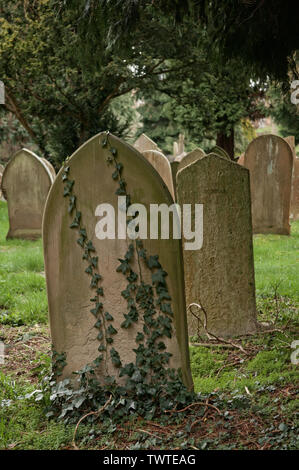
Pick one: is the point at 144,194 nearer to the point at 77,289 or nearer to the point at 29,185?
the point at 77,289

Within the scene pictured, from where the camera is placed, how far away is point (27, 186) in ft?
32.3

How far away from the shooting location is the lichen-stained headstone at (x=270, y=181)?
376 inches

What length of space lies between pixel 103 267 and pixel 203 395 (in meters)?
1.03

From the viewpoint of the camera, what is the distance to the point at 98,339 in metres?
3.46

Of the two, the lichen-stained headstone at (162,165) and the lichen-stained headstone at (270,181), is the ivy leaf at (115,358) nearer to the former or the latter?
the lichen-stained headstone at (162,165)

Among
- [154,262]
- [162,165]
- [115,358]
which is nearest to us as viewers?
[154,262]

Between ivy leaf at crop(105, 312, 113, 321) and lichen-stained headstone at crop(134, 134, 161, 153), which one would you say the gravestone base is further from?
ivy leaf at crop(105, 312, 113, 321)

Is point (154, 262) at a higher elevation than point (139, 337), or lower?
higher

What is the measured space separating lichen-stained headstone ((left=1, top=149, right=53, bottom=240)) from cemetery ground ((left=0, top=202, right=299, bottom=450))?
3.85 metres

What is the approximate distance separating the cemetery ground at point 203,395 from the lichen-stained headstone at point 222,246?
0.84ft

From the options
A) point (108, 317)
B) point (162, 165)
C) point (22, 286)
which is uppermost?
point (162, 165)

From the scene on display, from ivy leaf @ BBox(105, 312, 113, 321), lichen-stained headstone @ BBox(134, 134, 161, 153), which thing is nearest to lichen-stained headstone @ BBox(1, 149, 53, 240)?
lichen-stained headstone @ BBox(134, 134, 161, 153)

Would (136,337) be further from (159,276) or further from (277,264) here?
(277,264)

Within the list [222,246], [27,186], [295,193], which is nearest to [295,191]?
[295,193]
